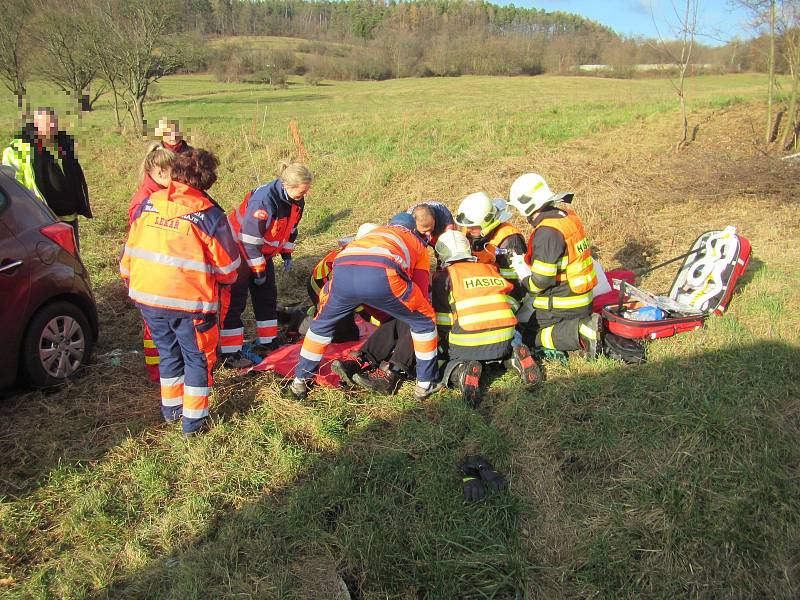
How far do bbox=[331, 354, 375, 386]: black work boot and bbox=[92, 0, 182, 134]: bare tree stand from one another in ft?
56.7

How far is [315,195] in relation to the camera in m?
11.1

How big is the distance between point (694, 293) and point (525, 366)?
2.32 metres

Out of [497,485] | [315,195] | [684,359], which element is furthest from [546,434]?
[315,195]

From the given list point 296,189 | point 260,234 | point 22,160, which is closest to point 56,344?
point 260,234

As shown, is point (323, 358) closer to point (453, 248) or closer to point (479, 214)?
point (453, 248)

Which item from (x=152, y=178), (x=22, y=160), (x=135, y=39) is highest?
(x=135, y=39)

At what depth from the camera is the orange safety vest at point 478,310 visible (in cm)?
418

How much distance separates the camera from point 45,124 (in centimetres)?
537

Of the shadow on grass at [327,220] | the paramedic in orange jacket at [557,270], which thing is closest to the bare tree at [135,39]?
the shadow on grass at [327,220]

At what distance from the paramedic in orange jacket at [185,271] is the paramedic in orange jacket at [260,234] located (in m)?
0.91

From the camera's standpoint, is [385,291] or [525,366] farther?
[525,366]

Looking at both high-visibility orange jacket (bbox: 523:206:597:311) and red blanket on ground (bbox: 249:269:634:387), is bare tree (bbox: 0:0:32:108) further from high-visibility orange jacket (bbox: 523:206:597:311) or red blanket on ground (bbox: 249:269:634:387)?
high-visibility orange jacket (bbox: 523:206:597:311)

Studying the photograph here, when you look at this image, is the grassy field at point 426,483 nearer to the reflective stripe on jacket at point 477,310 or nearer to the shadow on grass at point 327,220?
the reflective stripe on jacket at point 477,310

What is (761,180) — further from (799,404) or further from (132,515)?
(132,515)
